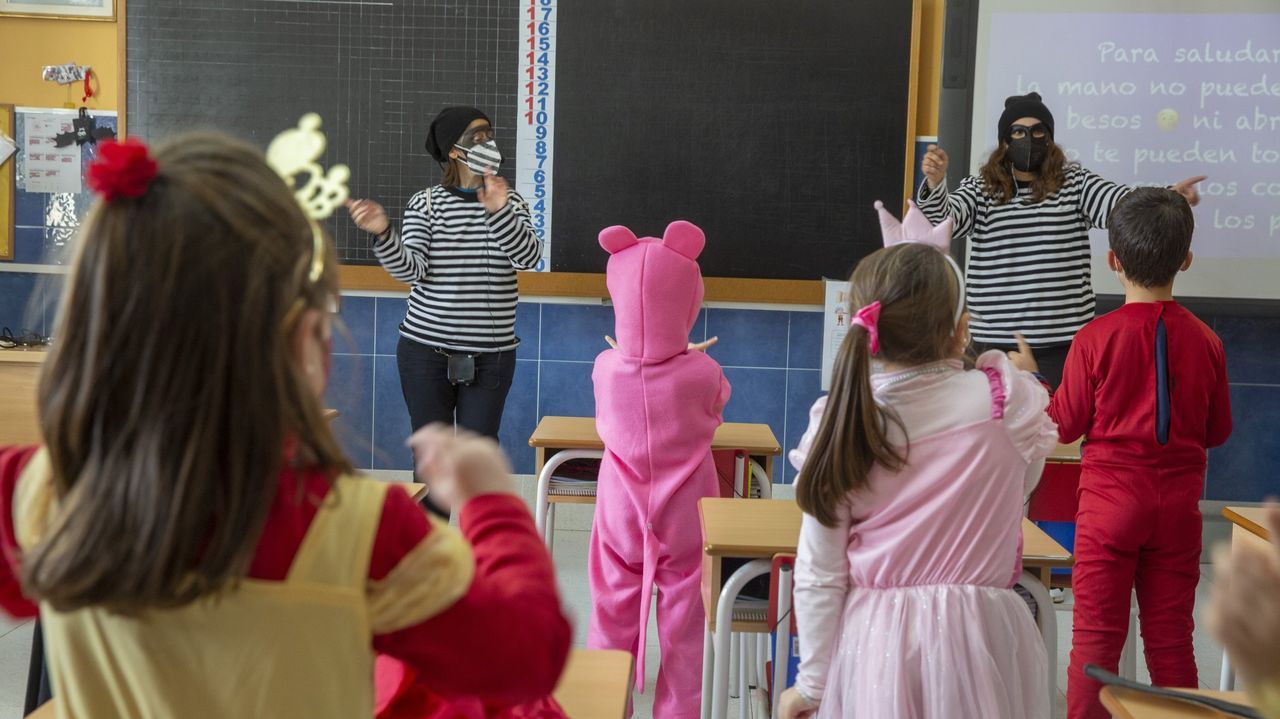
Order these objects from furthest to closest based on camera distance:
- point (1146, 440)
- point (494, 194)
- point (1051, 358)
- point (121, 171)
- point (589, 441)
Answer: point (1051, 358), point (494, 194), point (589, 441), point (1146, 440), point (121, 171)

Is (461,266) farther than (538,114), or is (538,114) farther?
(538,114)

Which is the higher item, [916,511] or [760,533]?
[916,511]

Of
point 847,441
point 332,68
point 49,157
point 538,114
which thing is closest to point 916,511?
point 847,441

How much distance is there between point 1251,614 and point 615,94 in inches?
159

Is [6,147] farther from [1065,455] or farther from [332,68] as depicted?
[1065,455]

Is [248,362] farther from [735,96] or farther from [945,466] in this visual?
[735,96]

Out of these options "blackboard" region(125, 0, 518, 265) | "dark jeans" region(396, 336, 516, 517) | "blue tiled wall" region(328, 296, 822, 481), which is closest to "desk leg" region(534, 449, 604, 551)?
"dark jeans" region(396, 336, 516, 517)

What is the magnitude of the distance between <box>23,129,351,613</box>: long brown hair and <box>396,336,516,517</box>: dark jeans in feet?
9.29

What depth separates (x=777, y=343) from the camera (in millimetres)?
4699

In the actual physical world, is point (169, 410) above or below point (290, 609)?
above

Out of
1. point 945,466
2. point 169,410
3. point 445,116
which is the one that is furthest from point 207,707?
point 445,116

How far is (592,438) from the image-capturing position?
3.05 m

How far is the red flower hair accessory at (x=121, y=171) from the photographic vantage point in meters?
0.73

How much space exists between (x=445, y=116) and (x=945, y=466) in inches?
91.6
